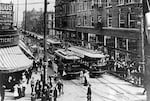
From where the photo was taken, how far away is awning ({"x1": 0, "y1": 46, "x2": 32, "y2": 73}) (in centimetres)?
1116

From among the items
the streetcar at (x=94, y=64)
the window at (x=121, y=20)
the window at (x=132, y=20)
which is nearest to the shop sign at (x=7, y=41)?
the streetcar at (x=94, y=64)

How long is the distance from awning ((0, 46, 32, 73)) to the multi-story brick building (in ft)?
31.6

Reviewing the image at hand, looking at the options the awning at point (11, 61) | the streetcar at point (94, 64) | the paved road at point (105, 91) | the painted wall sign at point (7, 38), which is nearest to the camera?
the awning at point (11, 61)

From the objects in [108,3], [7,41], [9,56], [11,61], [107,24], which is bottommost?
[11,61]

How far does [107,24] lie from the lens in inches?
1069

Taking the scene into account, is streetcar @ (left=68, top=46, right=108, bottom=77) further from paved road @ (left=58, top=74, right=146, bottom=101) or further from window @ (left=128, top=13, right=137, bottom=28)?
window @ (left=128, top=13, right=137, bottom=28)

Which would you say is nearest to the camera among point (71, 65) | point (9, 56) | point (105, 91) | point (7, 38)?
point (9, 56)

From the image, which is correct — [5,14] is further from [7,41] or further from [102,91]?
[102,91]

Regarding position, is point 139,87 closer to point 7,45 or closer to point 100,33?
point 7,45

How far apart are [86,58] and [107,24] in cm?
832

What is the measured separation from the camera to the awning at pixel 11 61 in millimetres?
11156

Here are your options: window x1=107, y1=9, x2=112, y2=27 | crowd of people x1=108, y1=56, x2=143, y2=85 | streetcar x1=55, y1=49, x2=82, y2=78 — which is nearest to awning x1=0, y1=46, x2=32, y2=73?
streetcar x1=55, y1=49, x2=82, y2=78

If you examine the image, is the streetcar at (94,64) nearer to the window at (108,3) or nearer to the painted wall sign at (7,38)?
the painted wall sign at (7,38)

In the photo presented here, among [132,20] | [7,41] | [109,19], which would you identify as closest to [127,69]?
[132,20]
